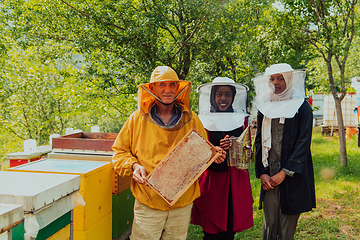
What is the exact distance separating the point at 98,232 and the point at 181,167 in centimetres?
111

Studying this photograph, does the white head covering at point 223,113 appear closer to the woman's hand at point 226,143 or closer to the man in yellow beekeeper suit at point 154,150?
the woman's hand at point 226,143

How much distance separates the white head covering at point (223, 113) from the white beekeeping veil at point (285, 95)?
0.74 feet

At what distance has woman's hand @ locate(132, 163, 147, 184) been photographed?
1.95 metres

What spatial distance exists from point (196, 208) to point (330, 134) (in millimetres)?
12382

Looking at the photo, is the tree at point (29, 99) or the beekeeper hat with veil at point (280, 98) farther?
the tree at point (29, 99)

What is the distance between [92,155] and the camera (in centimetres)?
295

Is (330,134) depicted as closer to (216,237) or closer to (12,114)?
(216,237)

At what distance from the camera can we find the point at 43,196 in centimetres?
142

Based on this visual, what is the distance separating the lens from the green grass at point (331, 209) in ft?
12.1

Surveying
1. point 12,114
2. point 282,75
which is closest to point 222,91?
point 282,75

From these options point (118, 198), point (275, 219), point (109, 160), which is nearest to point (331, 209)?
point (275, 219)

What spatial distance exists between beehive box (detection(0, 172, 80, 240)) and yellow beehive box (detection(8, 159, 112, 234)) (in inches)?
20.3

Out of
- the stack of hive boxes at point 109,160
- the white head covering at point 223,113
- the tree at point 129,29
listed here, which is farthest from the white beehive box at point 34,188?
the tree at point 129,29

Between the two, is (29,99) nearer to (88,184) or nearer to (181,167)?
(88,184)
